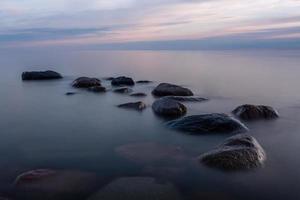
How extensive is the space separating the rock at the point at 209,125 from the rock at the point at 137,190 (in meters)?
3.56

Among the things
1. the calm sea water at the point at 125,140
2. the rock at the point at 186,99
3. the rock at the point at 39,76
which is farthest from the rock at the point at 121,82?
the rock at the point at 186,99

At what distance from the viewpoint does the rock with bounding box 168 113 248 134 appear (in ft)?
35.1

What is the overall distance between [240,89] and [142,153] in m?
12.5

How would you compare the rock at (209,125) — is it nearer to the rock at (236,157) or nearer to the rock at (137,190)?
the rock at (236,157)

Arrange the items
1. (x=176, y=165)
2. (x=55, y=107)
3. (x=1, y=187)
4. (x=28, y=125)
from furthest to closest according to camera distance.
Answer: (x=55, y=107), (x=28, y=125), (x=176, y=165), (x=1, y=187)

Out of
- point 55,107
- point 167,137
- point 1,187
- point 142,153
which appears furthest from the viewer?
point 55,107

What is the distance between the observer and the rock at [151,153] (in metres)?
8.52

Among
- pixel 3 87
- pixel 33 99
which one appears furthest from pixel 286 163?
pixel 3 87

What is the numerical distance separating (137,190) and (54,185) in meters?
1.46

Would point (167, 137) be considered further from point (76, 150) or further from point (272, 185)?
point (272, 185)

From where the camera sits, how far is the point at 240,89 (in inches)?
808

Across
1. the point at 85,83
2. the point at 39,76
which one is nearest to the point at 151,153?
the point at 85,83

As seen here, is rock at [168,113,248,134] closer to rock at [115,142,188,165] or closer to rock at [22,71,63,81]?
rock at [115,142,188,165]

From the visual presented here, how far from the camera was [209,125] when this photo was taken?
1081cm
